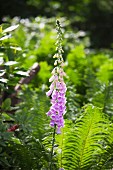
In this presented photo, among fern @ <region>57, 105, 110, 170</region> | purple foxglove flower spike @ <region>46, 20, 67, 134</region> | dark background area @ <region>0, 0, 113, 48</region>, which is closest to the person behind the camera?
purple foxglove flower spike @ <region>46, 20, 67, 134</region>

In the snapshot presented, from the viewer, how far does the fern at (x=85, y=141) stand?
3.31 meters

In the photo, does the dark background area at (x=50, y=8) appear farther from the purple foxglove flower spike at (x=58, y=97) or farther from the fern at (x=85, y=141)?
the purple foxglove flower spike at (x=58, y=97)

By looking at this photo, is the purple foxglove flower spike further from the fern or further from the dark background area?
the dark background area

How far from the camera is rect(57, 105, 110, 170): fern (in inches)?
130

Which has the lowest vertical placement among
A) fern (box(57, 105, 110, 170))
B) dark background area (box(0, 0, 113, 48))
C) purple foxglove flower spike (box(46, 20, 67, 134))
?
fern (box(57, 105, 110, 170))

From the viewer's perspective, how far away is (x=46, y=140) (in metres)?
3.40

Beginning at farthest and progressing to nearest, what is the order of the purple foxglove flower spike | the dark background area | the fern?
the dark background area < the fern < the purple foxglove flower spike

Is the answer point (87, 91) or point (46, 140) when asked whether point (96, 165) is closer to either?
point (46, 140)

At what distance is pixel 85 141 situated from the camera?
3398mm

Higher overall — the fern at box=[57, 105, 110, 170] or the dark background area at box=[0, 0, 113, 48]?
the dark background area at box=[0, 0, 113, 48]

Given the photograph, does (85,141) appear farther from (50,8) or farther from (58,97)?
(50,8)

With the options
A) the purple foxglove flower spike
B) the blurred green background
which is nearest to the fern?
the blurred green background

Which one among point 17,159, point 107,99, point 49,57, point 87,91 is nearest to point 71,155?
point 17,159

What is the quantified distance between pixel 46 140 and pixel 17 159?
289 millimetres
